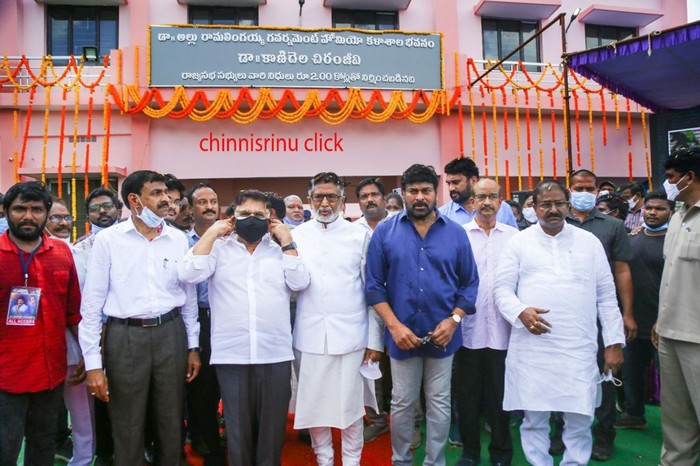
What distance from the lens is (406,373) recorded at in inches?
110

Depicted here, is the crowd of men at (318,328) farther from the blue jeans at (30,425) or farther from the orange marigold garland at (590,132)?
the orange marigold garland at (590,132)

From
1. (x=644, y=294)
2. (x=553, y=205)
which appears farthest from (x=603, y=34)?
(x=553, y=205)

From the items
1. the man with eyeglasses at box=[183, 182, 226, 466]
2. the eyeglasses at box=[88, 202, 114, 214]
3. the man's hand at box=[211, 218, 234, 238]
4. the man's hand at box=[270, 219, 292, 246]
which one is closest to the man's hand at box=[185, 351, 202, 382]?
the man with eyeglasses at box=[183, 182, 226, 466]

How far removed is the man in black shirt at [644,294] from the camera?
366cm

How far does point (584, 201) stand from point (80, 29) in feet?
32.8

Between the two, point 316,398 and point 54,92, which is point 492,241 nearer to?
point 316,398

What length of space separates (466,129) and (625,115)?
369 centimetres

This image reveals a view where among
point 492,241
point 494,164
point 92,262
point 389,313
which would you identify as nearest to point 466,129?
point 494,164

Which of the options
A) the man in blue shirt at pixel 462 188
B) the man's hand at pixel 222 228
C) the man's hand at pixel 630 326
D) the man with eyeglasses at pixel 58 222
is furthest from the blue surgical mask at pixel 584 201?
the man with eyeglasses at pixel 58 222

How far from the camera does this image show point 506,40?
10523 mm

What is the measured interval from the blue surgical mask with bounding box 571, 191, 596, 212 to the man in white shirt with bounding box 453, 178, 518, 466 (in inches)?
25.9

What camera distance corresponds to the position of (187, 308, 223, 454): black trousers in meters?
3.13

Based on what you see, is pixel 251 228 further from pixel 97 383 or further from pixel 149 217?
pixel 97 383

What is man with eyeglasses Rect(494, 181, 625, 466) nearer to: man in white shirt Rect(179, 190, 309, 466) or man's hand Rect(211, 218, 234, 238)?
man in white shirt Rect(179, 190, 309, 466)
